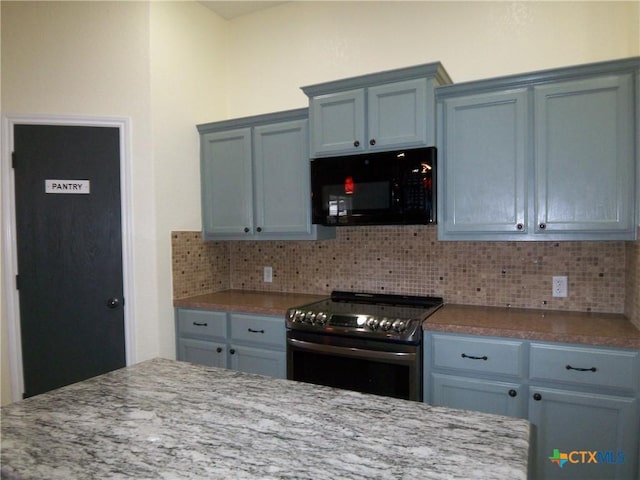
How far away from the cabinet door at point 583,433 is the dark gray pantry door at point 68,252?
2.55m

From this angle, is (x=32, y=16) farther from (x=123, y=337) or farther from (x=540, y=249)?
(x=540, y=249)

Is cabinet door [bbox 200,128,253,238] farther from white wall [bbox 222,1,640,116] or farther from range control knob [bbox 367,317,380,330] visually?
range control knob [bbox 367,317,380,330]

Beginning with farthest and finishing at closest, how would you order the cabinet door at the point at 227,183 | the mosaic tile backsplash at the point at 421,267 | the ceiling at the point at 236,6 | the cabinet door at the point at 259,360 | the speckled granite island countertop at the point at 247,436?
the ceiling at the point at 236,6 < the cabinet door at the point at 227,183 < the cabinet door at the point at 259,360 < the mosaic tile backsplash at the point at 421,267 < the speckled granite island countertop at the point at 247,436

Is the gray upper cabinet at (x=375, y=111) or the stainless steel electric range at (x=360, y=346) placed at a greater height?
the gray upper cabinet at (x=375, y=111)

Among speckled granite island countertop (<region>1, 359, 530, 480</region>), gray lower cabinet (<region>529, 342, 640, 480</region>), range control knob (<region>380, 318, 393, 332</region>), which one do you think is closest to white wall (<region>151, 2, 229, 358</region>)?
range control knob (<region>380, 318, 393, 332</region>)

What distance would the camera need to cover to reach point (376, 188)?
8.11 ft

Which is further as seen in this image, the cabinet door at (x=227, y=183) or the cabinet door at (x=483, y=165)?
the cabinet door at (x=227, y=183)

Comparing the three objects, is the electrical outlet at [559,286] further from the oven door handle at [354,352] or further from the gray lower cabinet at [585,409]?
the oven door handle at [354,352]

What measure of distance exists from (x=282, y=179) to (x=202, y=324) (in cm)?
117

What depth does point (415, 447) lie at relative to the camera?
895mm

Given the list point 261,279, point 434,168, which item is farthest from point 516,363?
point 261,279

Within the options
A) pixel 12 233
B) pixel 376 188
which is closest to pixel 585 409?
pixel 376 188

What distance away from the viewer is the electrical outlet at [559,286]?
2.37 metres

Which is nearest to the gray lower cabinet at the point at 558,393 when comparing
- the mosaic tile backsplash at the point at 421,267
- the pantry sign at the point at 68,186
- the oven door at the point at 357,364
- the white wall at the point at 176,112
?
the oven door at the point at 357,364
